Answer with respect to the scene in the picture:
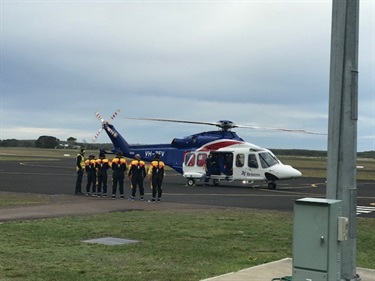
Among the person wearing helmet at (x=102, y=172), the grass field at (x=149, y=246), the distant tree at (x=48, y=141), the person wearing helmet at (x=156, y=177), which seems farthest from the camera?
the distant tree at (x=48, y=141)

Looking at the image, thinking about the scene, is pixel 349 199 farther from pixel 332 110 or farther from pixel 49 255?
pixel 49 255

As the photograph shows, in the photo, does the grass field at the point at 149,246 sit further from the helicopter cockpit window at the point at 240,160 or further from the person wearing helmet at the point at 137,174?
the helicopter cockpit window at the point at 240,160

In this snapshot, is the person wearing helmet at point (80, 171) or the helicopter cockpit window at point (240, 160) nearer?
the person wearing helmet at point (80, 171)

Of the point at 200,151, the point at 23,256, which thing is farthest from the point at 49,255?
the point at 200,151

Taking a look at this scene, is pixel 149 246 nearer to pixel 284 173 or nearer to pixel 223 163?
pixel 284 173

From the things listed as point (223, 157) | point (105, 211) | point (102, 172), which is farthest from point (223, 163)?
point (105, 211)

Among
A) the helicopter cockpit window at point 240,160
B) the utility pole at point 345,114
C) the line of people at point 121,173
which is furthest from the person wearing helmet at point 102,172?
the utility pole at point 345,114

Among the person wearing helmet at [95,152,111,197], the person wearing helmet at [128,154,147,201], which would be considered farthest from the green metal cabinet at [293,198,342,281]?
the person wearing helmet at [95,152,111,197]

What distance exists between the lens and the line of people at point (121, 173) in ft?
68.9

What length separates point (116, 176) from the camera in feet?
73.9

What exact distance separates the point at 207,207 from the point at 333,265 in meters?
12.8

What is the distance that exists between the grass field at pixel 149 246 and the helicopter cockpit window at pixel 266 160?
44.7ft

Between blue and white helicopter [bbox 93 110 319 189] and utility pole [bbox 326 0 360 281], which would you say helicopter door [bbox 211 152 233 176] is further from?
utility pole [bbox 326 0 360 281]

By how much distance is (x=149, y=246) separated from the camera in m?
10.4
